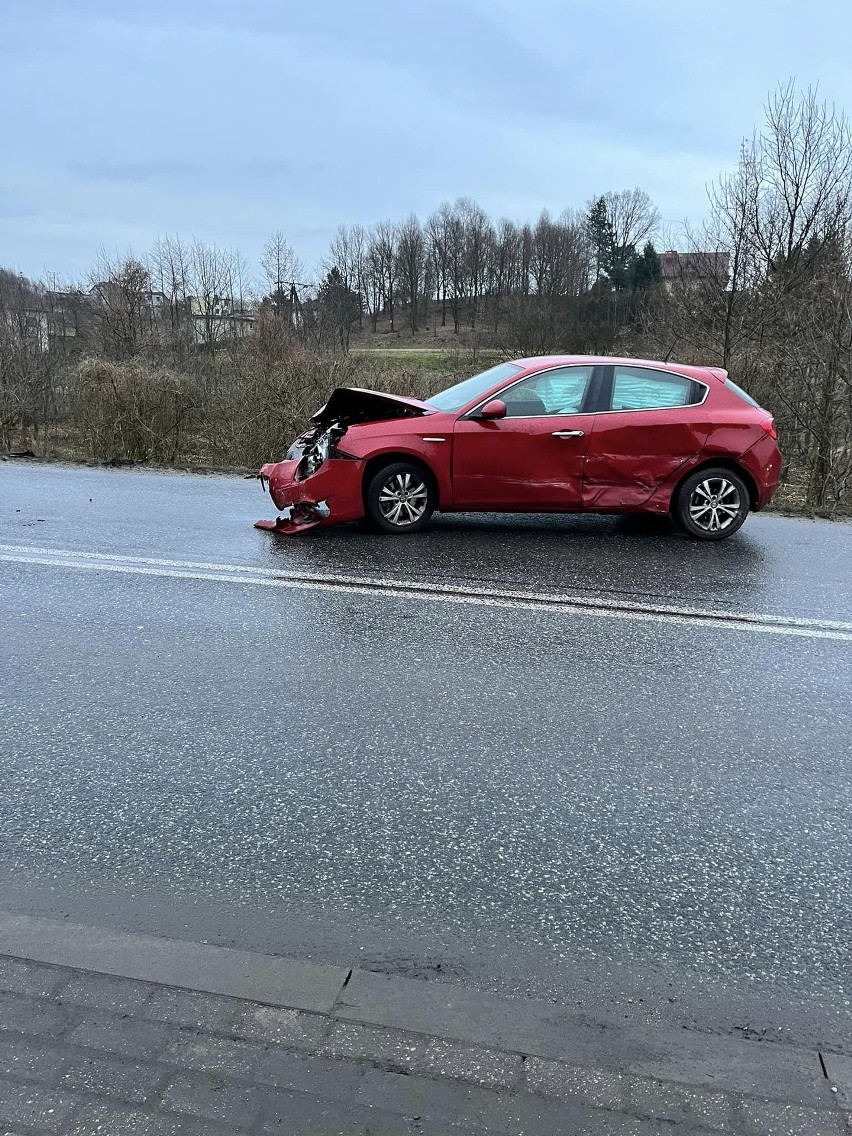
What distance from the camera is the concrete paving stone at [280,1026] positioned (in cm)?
219

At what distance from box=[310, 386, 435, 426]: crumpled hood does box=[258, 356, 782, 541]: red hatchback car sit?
Answer: 0.01 m

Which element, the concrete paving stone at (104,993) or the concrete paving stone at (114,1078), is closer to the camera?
the concrete paving stone at (114,1078)

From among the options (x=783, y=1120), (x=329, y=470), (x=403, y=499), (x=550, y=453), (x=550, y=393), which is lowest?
(x=783, y=1120)

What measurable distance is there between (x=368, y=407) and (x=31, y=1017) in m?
6.45

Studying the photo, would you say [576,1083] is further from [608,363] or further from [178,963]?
[608,363]

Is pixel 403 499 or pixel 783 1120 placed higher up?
pixel 403 499

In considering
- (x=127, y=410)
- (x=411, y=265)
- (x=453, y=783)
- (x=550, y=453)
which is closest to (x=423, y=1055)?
(x=453, y=783)

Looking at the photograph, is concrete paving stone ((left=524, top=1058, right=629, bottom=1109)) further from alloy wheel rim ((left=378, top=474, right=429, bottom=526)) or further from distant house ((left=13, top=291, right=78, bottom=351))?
distant house ((left=13, top=291, right=78, bottom=351))

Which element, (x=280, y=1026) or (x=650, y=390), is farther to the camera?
(x=650, y=390)

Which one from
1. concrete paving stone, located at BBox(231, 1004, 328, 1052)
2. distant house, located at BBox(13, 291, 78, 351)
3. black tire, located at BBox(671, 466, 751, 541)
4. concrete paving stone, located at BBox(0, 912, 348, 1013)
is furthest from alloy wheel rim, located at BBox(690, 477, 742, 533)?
distant house, located at BBox(13, 291, 78, 351)

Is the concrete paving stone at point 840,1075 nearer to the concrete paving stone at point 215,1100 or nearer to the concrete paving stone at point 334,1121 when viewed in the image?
the concrete paving stone at point 334,1121

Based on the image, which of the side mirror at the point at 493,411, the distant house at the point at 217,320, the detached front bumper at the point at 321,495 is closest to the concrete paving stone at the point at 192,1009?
the detached front bumper at the point at 321,495

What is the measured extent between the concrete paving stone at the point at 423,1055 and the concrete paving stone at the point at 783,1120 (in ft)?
1.69

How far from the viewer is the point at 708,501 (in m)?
8.08
